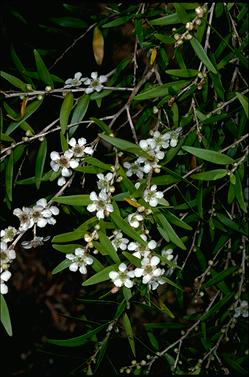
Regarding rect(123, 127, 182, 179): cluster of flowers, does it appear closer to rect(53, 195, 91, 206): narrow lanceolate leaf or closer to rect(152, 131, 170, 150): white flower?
rect(152, 131, 170, 150): white flower

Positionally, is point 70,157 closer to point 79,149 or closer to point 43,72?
point 79,149

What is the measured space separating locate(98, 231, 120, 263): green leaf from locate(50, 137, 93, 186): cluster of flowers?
0.72 feet

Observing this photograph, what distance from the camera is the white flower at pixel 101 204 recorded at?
1521 millimetres

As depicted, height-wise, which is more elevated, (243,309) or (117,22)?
(117,22)

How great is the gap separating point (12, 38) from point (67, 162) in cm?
133

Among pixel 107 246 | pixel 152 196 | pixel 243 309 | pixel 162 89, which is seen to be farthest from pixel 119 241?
pixel 243 309

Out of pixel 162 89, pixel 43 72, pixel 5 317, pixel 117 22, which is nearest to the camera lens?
pixel 5 317

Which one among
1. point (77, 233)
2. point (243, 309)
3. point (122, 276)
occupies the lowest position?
point (243, 309)

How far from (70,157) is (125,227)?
0.93 feet

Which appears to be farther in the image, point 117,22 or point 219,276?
point 219,276

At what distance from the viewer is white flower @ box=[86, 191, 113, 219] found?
59.9 inches

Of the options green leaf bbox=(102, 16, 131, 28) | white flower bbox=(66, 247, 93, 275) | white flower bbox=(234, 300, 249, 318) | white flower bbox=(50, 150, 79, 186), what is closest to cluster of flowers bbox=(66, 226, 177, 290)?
white flower bbox=(66, 247, 93, 275)

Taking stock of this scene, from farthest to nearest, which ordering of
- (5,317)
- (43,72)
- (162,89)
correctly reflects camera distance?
(43,72), (162,89), (5,317)

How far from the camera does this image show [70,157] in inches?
64.0
